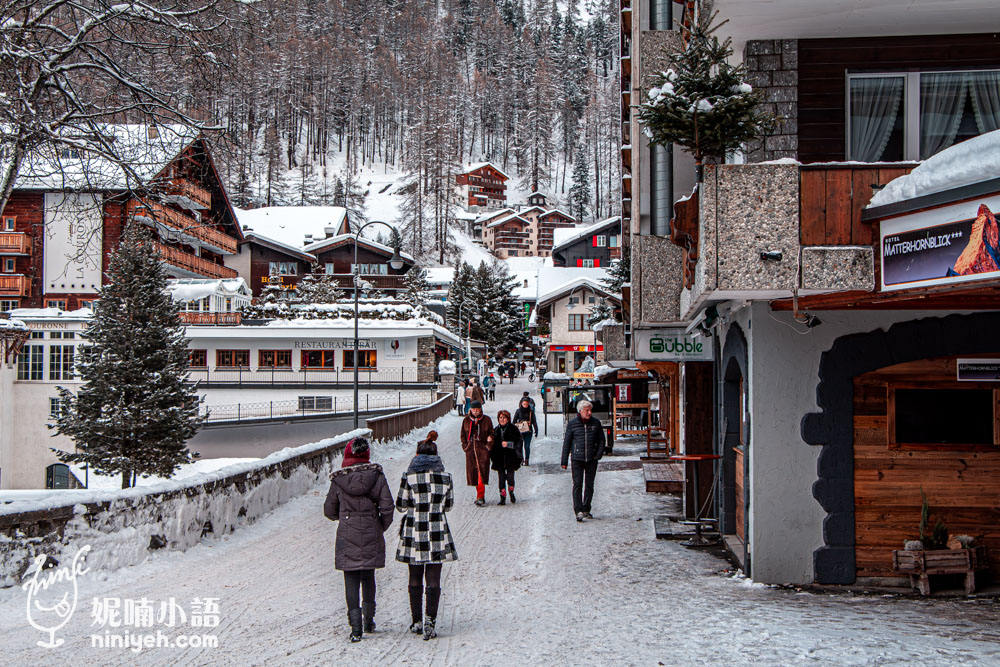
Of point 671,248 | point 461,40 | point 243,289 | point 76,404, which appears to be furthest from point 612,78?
point 671,248

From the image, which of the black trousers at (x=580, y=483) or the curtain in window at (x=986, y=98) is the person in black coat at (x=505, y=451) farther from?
the curtain in window at (x=986, y=98)

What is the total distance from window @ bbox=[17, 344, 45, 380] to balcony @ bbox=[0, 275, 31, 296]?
6087 mm

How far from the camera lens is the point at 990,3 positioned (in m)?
8.48

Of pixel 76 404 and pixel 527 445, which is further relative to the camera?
pixel 76 404

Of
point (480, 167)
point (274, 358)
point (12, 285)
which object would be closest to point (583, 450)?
point (274, 358)

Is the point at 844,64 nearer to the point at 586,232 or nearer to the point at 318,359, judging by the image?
the point at 318,359

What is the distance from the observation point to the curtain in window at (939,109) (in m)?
8.88

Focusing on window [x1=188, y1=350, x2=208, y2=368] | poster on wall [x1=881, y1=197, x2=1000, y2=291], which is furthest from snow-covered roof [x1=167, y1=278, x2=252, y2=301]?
poster on wall [x1=881, y1=197, x2=1000, y2=291]

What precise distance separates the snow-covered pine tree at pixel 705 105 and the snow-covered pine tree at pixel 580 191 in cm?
14011

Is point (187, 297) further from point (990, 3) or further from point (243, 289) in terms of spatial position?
point (990, 3)

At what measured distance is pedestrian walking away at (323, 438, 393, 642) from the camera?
6785 millimetres

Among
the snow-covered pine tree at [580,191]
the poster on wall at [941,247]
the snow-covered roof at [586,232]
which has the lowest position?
the poster on wall at [941,247]

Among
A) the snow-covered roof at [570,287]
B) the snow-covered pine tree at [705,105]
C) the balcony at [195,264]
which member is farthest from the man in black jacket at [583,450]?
the snow-covered roof at [570,287]

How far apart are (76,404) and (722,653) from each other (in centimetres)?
2888
